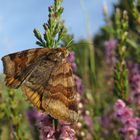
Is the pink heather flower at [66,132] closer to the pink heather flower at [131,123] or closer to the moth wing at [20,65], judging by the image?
the moth wing at [20,65]

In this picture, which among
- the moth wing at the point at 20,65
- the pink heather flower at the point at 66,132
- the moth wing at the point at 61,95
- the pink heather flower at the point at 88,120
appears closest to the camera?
the moth wing at the point at 61,95

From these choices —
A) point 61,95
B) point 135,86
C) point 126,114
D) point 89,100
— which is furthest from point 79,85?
point 61,95

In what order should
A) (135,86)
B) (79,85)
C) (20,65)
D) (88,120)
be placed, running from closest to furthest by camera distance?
(20,65) → (79,85) → (88,120) → (135,86)

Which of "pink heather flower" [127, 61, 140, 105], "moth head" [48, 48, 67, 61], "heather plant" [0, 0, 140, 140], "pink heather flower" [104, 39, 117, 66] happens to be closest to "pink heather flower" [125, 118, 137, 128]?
"heather plant" [0, 0, 140, 140]

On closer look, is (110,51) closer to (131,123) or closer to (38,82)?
(131,123)

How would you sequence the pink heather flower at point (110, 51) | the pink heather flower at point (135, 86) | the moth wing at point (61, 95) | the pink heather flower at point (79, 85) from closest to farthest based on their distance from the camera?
the moth wing at point (61, 95), the pink heather flower at point (79, 85), the pink heather flower at point (135, 86), the pink heather flower at point (110, 51)

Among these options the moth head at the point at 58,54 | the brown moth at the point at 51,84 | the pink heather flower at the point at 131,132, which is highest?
the moth head at the point at 58,54

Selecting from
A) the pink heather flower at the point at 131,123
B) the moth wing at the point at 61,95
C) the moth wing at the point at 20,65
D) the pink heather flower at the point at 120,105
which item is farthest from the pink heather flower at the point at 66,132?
the pink heather flower at the point at 131,123

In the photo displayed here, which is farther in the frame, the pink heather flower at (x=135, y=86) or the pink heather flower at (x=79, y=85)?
the pink heather flower at (x=135, y=86)

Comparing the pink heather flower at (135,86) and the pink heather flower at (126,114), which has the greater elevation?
the pink heather flower at (135,86)
